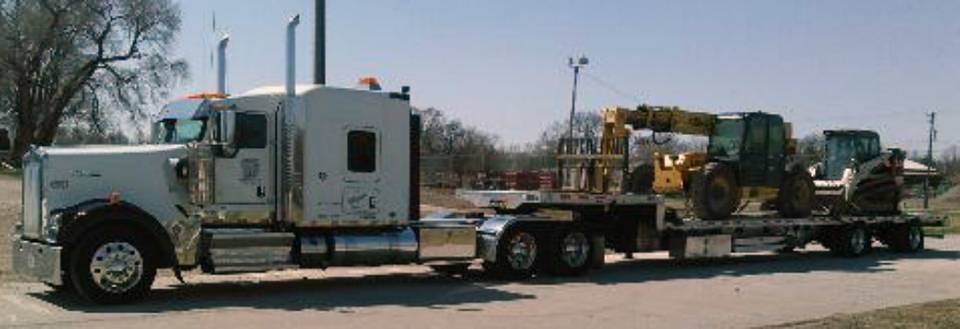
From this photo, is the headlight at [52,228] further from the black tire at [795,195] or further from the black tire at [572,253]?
the black tire at [795,195]

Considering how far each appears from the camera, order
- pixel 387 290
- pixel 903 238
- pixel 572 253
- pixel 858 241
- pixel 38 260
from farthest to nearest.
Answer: pixel 903 238 → pixel 858 241 → pixel 572 253 → pixel 387 290 → pixel 38 260

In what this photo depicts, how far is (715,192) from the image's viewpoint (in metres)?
21.5

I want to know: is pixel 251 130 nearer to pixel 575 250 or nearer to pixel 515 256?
pixel 515 256

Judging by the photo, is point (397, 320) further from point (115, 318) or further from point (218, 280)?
point (218, 280)

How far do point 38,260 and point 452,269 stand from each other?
7000mm

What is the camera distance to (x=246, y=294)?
14.7 m

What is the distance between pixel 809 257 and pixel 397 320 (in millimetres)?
14048

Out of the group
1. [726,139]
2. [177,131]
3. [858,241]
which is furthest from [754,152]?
[177,131]

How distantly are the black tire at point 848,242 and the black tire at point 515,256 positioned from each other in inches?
372

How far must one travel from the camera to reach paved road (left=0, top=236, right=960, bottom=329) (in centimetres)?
1228

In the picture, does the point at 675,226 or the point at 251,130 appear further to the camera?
the point at 675,226

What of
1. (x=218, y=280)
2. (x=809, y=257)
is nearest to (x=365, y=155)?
(x=218, y=280)

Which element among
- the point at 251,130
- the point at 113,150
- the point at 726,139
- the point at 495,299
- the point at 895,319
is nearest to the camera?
the point at 895,319

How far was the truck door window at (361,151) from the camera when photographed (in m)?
15.5
